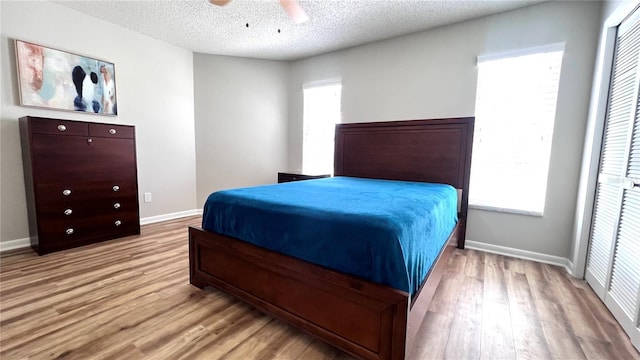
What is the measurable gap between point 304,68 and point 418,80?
6.28 ft

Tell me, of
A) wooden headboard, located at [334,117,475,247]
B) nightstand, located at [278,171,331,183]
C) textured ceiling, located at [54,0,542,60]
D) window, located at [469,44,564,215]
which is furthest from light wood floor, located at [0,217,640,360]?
textured ceiling, located at [54,0,542,60]

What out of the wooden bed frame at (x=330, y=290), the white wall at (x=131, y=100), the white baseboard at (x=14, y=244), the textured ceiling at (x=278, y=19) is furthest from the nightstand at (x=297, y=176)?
the white baseboard at (x=14, y=244)

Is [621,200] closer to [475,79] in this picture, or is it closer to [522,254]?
[522,254]

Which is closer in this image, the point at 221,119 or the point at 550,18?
the point at 550,18

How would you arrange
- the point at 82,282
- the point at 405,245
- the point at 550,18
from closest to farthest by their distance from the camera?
the point at 405,245, the point at 82,282, the point at 550,18

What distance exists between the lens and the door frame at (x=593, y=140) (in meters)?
2.09

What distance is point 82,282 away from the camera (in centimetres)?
200

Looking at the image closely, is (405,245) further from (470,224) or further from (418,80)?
(418,80)

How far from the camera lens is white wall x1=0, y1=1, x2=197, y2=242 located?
252 centimetres

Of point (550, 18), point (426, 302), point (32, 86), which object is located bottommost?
point (426, 302)

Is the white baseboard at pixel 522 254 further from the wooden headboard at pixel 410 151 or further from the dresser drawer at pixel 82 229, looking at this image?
the dresser drawer at pixel 82 229

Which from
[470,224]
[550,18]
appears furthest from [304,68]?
[470,224]

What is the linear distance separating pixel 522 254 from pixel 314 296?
2510 mm

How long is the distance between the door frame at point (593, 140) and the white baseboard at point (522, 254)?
0.13 m
